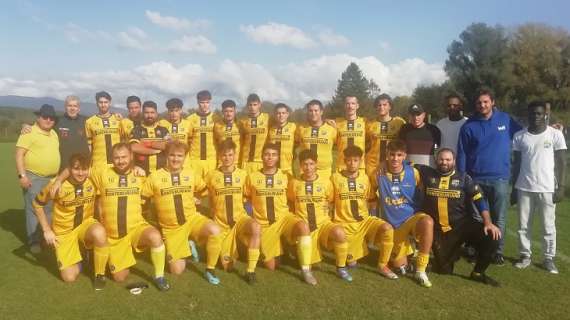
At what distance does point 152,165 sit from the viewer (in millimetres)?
6023

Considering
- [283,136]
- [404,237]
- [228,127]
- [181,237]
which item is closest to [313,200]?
[404,237]

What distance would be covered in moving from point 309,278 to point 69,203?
273 cm

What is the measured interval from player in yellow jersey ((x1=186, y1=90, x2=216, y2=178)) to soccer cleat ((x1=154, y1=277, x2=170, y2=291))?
1.91 m

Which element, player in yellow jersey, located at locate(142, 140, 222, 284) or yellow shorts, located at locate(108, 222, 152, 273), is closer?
yellow shorts, located at locate(108, 222, 152, 273)

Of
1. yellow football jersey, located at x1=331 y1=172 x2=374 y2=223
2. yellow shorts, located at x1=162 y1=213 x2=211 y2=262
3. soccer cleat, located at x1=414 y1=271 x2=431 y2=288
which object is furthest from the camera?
yellow football jersey, located at x1=331 y1=172 x2=374 y2=223

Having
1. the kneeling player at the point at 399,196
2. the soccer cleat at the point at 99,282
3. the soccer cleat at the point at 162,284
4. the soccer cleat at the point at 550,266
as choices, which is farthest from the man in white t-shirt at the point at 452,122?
the soccer cleat at the point at 99,282

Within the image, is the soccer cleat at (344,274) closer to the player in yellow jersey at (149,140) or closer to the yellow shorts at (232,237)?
the yellow shorts at (232,237)

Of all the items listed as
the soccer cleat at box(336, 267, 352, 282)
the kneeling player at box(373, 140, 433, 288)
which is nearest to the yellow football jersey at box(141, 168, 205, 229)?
the soccer cleat at box(336, 267, 352, 282)

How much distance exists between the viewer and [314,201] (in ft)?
16.9

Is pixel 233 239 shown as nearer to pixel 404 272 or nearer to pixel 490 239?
pixel 404 272

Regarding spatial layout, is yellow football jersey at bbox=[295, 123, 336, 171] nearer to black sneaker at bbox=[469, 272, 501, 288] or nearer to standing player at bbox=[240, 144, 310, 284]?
standing player at bbox=[240, 144, 310, 284]

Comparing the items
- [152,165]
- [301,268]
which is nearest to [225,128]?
[152,165]

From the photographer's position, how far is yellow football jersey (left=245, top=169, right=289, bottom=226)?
5.16m

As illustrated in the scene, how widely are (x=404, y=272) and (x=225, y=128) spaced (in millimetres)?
3011
